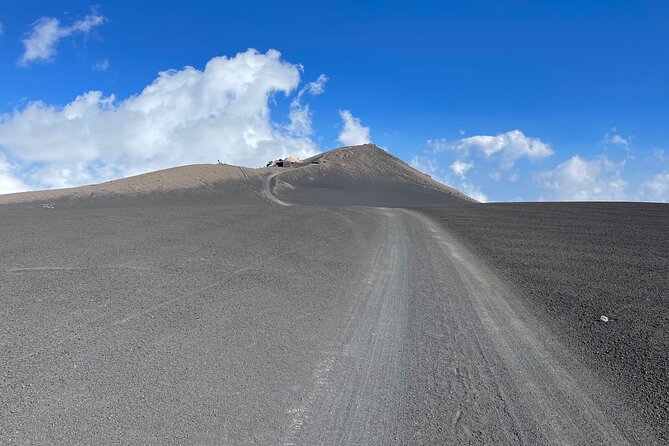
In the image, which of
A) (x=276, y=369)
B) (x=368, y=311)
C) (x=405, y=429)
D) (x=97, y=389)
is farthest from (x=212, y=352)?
(x=368, y=311)

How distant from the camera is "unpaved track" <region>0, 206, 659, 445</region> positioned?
3.45 m

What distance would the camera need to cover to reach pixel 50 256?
888 cm

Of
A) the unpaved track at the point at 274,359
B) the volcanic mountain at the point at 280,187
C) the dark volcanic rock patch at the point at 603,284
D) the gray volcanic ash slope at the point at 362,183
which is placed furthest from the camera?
the gray volcanic ash slope at the point at 362,183

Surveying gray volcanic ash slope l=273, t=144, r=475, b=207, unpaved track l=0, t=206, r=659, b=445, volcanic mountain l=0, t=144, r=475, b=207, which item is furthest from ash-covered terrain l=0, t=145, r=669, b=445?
gray volcanic ash slope l=273, t=144, r=475, b=207

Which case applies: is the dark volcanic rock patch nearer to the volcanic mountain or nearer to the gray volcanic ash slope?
the volcanic mountain

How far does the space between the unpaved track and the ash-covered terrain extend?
0.08ft

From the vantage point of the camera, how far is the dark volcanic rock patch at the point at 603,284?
4.86m

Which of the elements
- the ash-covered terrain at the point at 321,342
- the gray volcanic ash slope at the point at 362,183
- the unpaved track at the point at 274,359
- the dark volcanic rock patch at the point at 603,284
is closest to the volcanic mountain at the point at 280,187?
the gray volcanic ash slope at the point at 362,183

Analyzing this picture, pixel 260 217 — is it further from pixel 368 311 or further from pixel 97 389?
pixel 97 389

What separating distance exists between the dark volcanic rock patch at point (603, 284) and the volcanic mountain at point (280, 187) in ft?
140

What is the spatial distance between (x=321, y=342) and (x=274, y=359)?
2.58 ft

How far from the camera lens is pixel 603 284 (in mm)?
8758

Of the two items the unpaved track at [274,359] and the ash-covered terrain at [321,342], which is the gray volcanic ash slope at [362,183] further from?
the unpaved track at [274,359]

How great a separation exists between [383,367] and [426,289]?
3792mm
